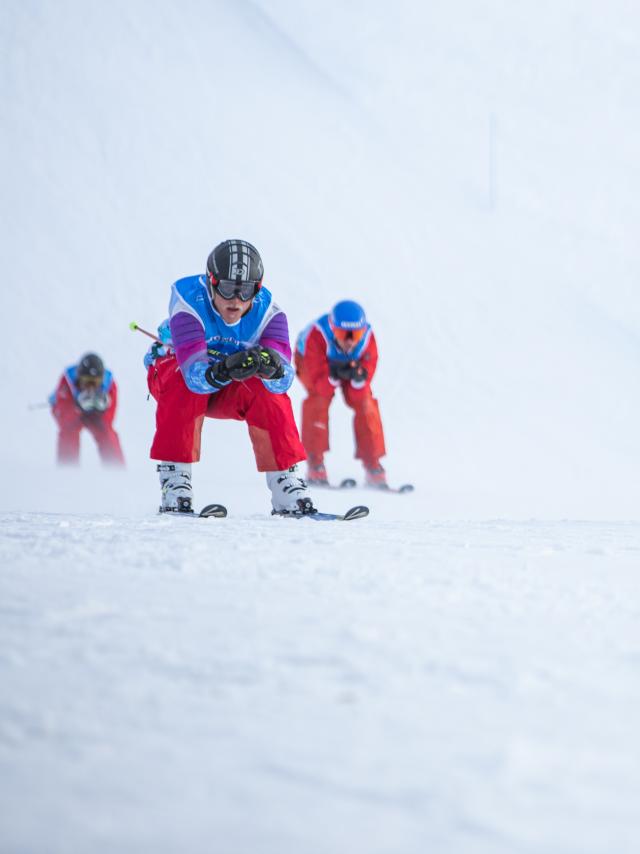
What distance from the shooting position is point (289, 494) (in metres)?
4.48

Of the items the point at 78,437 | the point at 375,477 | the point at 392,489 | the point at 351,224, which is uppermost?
the point at 351,224

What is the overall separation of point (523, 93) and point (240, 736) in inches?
1406

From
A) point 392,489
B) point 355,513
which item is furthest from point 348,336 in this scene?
point 355,513

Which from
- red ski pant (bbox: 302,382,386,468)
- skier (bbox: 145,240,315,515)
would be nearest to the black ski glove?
red ski pant (bbox: 302,382,386,468)

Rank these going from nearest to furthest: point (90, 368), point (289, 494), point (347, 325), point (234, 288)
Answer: point (234, 288), point (289, 494), point (347, 325), point (90, 368)

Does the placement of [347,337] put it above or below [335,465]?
above

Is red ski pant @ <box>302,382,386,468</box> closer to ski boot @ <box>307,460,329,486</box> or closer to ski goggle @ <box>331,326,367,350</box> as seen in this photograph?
ski boot @ <box>307,460,329,486</box>

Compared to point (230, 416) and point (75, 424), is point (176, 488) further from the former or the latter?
point (75, 424)

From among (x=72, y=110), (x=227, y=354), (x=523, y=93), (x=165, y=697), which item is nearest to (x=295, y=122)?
(x=72, y=110)

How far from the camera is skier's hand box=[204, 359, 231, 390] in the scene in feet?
13.7

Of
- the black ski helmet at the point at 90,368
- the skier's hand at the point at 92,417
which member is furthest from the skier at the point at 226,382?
the skier's hand at the point at 92,417

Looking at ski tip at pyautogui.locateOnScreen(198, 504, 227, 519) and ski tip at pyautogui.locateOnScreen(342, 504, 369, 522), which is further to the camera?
ski tip at pyautogui.locateOnScreen(342, 504, 369, 522)

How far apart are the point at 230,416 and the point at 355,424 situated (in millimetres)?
3824

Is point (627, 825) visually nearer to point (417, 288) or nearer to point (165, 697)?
point (165, 697)
